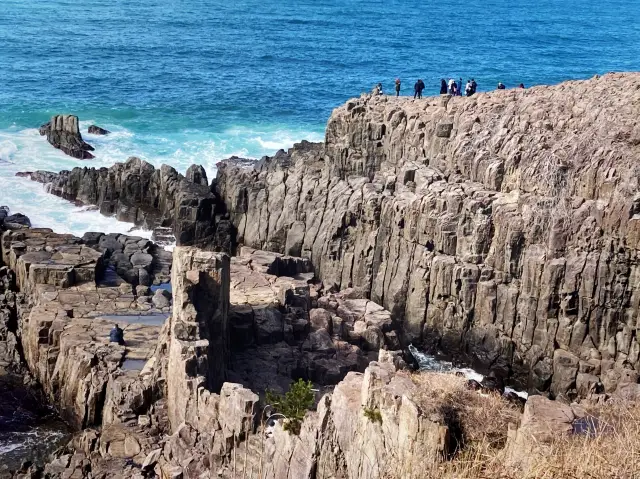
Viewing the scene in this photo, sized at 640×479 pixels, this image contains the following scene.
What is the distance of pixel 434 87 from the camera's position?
105 m

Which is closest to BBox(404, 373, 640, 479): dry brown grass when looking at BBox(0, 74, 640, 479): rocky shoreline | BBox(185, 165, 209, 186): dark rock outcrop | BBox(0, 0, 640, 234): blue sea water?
BBox(0, 74, 640, 479): rocky shoreline

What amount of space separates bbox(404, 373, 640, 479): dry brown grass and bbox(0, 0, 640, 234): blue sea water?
133 ft

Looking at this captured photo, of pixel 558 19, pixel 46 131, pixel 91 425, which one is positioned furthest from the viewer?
pixel 558 19

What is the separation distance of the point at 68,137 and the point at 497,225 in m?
44.2

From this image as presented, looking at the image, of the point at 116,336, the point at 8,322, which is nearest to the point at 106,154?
the point at 8,322

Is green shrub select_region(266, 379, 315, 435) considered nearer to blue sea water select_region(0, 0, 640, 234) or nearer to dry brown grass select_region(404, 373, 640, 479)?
dry brown grass select_region(404, 373, 640, 479)

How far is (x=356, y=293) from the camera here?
160 ft

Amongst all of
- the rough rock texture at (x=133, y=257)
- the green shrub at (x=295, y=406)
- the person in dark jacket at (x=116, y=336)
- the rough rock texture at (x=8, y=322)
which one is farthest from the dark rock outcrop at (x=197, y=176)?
the green shrub at (x=295, y=406)

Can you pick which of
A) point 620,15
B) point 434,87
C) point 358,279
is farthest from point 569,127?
point 620,15

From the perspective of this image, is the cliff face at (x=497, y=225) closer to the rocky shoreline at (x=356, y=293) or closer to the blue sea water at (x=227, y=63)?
the rocky shoreline at (x=356, y=293)

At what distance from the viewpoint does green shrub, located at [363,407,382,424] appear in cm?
2484

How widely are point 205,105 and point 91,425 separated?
63.9 m

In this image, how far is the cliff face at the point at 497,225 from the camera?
Answer: 4291 centimetres

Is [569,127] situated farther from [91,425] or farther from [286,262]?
[91,425]
